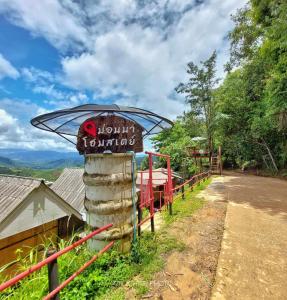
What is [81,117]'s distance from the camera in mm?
3215

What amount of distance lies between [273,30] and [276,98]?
3.70 m

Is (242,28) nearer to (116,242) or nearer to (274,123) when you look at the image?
(274,123)

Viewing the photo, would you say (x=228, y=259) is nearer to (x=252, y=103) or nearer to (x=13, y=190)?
(x=13, y=190)

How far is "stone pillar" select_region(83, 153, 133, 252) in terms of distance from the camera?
3.15 m

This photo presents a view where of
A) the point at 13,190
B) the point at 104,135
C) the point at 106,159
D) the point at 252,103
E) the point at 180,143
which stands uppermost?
the point at 252,103

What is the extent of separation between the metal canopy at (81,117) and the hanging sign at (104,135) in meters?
0.11

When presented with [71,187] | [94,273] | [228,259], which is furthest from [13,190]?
[228,259]

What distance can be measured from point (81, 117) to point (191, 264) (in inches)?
115

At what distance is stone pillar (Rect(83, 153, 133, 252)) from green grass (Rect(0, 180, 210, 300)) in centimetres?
21

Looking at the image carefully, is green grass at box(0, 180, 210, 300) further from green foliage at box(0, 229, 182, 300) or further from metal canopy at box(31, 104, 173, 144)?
metal canopy at box(31, 104, 173, 144)

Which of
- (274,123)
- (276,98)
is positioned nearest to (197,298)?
(276,98)

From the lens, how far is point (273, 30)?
865 cm

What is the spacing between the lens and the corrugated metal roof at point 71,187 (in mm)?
11087

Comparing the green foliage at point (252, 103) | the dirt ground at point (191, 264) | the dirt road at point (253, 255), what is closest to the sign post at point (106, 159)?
the dirt ground at point (191, 264)
